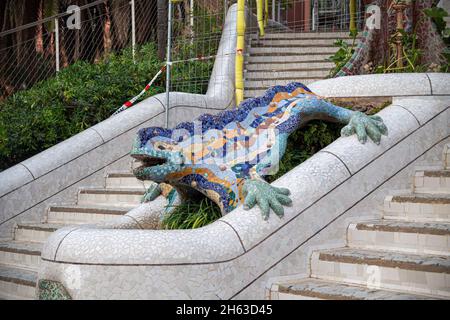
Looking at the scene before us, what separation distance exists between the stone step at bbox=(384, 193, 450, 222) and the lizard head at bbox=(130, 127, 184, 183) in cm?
192

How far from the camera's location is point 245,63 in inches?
479

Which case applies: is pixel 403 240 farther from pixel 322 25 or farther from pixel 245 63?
pixel 322 25

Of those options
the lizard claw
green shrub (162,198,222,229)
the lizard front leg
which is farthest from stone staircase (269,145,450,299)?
the lizard claw

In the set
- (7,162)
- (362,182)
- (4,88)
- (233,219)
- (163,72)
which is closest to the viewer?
(233,219)

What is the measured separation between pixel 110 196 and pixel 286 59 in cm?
480

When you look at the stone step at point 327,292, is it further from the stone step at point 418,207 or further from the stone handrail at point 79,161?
the stone handrail at point 79,161

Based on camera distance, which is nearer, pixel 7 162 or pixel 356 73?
pixel 356 73

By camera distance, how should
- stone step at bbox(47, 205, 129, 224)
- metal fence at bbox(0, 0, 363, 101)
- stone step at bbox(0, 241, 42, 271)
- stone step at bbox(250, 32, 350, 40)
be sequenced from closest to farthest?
stone step at bbox(0, 241, 42, 271) → stone step at bbox(47, 205, 129, 224) → metal fence at bbox(0, 0, 363, 101) → stone step at bbox(250, 32, 350, 40)

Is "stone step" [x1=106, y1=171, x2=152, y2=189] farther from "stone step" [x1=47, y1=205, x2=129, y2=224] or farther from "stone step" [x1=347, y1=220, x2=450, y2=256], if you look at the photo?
"stone step" [x1=347, y1=220, x2=450, y2=256]

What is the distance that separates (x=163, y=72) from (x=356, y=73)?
3652mm

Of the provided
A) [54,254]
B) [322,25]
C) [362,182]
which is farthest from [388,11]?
[322,25]

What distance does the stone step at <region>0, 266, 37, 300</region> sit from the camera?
6.95 meters

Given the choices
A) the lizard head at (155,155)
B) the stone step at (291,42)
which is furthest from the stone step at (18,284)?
the stone step at (291,42)

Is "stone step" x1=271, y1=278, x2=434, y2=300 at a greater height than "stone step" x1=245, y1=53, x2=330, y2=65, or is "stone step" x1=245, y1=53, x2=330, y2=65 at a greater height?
"stone step" x1=245, y1=53, x2=330, y2=65
